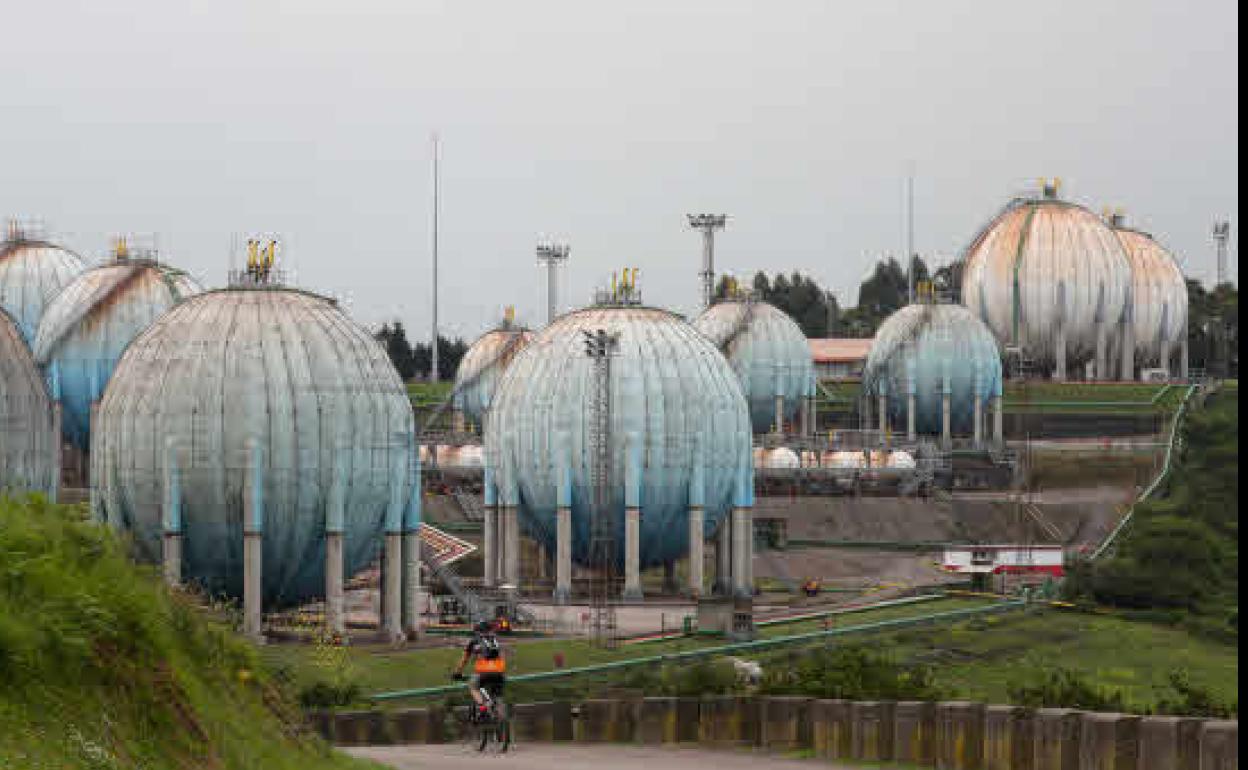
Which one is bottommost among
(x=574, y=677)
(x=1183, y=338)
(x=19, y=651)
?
(x=574, y=677)

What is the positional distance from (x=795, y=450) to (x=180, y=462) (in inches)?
1722

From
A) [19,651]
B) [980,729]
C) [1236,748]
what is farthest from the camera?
[980,729]

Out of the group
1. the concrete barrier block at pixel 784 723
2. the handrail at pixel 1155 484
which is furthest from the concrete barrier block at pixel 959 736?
the handrail at pixel 1155 484

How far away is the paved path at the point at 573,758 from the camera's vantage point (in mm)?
23266

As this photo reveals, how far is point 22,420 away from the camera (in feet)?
153

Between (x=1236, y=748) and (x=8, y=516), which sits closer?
(x=8, y=516)

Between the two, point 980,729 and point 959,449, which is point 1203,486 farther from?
point 980,729

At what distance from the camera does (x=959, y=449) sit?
97.7m

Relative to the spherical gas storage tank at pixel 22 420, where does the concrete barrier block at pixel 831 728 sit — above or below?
below

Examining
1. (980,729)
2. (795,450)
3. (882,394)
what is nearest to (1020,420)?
(882,394)

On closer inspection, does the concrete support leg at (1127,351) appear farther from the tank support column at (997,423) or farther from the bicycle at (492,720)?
the bicycle at (492,720)

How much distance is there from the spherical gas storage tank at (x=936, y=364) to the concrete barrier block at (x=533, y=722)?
7562 cm

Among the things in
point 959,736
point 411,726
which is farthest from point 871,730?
point 411,726

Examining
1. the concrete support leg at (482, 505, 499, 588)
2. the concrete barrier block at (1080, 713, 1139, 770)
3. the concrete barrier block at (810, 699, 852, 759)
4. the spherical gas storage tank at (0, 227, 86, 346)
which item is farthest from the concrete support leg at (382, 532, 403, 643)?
the spherical gas storage tank at (0, 227, 86, 346)
